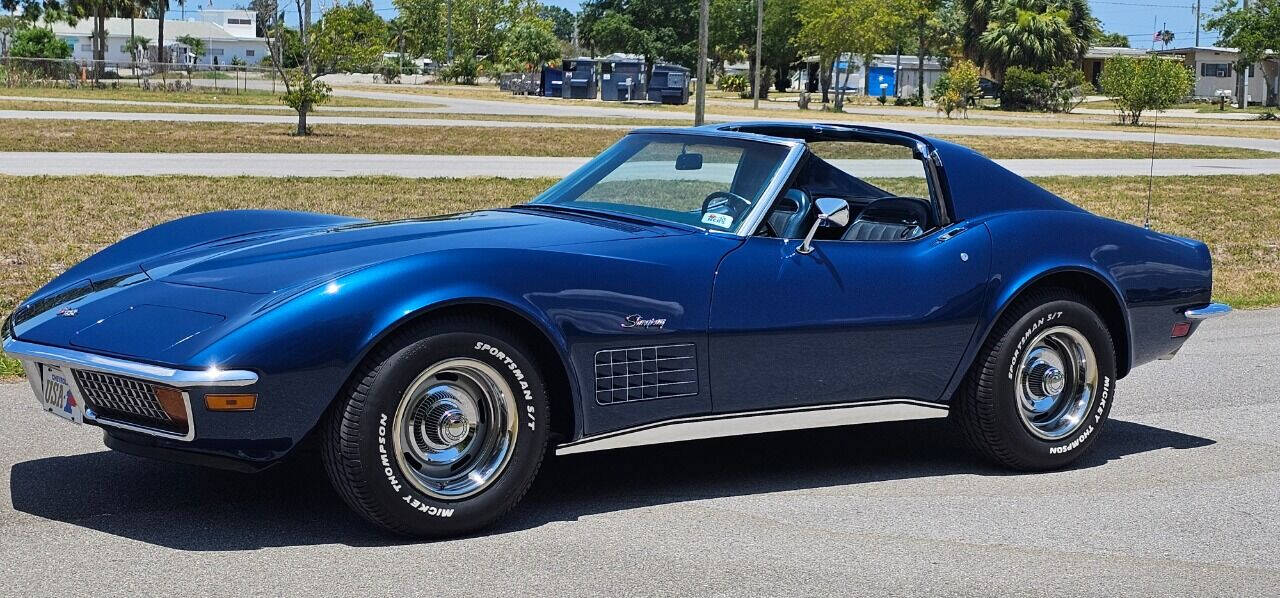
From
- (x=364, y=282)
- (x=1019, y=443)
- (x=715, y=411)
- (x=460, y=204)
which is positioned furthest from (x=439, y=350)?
(x=460, y=204)

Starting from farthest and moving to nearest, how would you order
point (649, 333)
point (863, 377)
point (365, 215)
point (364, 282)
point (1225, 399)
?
point (365, 215)
point (1225, 399)
point (863, 377)
point (649, 333)
point (364, 282)

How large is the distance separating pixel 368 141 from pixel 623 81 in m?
34.1

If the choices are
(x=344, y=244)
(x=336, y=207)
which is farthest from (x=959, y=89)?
(x=344, y=244)

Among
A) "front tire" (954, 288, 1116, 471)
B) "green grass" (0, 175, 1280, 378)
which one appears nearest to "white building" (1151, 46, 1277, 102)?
"green grass" (0, 175, 1280, 378)

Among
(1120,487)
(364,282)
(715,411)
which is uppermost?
(364,282)

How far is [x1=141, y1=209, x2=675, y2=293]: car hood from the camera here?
461 centimetres

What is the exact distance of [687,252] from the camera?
16.7 feet

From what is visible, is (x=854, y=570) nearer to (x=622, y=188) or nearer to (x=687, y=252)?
(x=687, y=252)

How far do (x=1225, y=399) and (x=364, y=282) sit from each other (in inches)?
191

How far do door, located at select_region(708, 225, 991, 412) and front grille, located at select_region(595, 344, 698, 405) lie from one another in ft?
0.36

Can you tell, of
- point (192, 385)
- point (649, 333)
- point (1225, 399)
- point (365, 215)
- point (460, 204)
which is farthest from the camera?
point (460, 204)

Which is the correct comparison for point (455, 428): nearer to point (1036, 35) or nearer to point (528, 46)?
point (1036, 35)

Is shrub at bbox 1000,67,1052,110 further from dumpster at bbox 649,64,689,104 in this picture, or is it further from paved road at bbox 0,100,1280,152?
paved road at bbox 0,100,1280,152

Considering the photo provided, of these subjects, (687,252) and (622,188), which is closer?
(687,252)
